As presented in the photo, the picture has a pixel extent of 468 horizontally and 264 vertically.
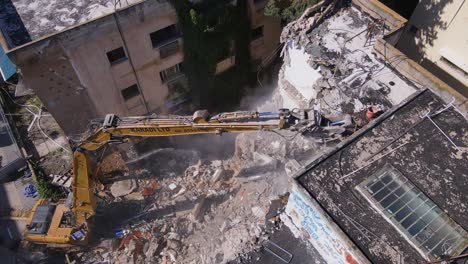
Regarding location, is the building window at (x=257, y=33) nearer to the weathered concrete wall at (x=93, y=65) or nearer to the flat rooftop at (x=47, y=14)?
the weathered concrete wall at (x=93, y=65)

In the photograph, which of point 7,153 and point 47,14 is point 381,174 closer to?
point 47,14

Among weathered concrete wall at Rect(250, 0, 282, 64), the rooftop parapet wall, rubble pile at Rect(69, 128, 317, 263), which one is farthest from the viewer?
weathered concrete wall at Rect(250, 0, 282, 64)

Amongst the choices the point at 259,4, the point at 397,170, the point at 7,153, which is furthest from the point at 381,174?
the point at 7,153

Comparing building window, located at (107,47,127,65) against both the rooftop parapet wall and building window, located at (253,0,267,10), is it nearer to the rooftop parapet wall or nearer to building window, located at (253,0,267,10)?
building window, located at (253,0,267,10)

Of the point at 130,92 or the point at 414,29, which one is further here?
the point at 130,92

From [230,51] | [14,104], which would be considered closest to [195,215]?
[230,51]

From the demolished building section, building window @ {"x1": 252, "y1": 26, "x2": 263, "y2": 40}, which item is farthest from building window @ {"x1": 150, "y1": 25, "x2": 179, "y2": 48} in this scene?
the demolished building section

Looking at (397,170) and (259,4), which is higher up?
(259,4)
